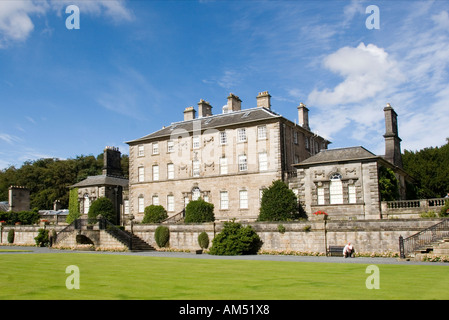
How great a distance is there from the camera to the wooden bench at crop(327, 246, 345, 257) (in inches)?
1001

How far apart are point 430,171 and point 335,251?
26.1 m

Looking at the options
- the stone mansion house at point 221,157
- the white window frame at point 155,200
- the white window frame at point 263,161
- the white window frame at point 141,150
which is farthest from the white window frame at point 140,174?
the white window frame at point 263,161

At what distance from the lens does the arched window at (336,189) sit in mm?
32081

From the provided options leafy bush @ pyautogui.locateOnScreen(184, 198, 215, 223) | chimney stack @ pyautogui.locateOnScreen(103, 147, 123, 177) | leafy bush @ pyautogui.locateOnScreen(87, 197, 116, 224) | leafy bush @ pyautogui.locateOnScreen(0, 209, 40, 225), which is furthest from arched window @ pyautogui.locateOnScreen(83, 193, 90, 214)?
leafy bush @ pyautogui.locateOnScreen(184, 198, 215, 223)

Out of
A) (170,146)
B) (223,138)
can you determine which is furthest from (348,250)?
(170,146)

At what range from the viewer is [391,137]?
3725cm

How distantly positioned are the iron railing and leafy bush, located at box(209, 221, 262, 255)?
9.29 metres

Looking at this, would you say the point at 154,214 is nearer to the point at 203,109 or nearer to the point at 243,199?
the point at 243,199

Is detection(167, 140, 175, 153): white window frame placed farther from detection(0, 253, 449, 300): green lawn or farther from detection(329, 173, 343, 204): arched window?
detection(0, 253, 449, 300): green lawn

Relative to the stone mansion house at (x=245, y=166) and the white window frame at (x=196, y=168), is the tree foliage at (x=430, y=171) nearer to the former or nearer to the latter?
the stone mansion house at (x=245, y=166)

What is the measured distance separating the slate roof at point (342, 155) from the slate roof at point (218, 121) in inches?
228

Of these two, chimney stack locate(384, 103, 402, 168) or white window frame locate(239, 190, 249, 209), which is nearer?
chimney stack locate(384, 103, 402, 168)

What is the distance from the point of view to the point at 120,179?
51000mm

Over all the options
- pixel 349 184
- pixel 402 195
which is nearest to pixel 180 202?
pixel 349 184
